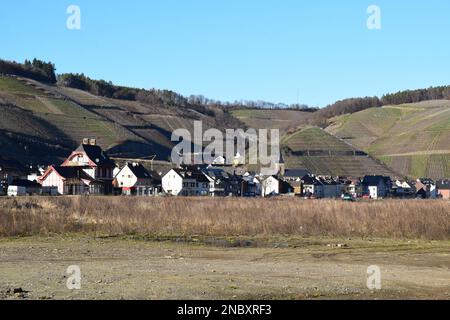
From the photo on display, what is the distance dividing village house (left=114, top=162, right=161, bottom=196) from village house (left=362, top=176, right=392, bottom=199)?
4800cm

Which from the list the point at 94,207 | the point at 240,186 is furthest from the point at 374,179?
the point at 94,207

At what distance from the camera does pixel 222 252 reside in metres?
28.4

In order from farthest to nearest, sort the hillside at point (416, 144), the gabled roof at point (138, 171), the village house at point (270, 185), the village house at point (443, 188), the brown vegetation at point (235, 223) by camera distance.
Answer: the hillside at point (416, 144)
the village house at point (443, 188)
the village house at point (270, 185)
the gabled roof at point (138, 171)
the brown vegetation at point (235, 223)

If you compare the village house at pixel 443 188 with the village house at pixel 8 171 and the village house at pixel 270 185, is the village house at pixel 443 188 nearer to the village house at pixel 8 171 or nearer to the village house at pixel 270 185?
the village house at pixel 270 185

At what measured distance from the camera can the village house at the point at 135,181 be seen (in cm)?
10762

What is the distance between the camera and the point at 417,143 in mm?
174125

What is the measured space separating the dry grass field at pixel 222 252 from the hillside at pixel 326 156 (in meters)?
119

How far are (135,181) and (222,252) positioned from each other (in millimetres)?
80695

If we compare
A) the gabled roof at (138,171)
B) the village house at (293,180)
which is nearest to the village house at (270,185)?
the village house at (293,180)

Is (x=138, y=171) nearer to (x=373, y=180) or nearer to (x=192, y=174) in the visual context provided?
(x=192, y=174)

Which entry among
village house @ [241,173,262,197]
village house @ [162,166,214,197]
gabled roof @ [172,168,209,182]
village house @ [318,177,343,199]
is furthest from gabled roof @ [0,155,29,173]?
village house @ [318,177,343,199]

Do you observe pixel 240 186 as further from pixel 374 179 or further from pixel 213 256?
pixel 213 256

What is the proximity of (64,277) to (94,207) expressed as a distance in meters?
30.7

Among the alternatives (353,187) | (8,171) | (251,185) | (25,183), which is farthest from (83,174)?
(353,187)
